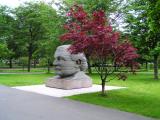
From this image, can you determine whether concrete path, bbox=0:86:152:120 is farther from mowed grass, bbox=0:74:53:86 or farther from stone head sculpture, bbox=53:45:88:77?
mowed grass, bbox=0:74:53:86

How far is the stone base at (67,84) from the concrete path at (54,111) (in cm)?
365

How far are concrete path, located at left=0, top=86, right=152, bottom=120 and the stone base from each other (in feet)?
12.0

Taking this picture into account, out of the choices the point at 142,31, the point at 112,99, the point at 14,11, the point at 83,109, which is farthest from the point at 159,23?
the point at 14,11

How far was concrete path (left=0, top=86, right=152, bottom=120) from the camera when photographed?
8.03 metres

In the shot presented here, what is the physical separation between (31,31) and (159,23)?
105 ft

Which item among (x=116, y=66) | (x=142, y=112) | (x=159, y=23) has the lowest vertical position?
(x=142, y=112)

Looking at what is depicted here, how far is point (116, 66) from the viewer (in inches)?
504

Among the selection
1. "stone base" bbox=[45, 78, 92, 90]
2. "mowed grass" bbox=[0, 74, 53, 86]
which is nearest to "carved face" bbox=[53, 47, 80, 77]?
"stone base" bbox=[45, 78, 92, 90]

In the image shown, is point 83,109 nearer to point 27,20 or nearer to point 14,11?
point 27,20

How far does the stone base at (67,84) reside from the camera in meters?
14.8

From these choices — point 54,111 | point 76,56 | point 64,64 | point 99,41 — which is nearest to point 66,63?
point 64,64

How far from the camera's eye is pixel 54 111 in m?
8.88

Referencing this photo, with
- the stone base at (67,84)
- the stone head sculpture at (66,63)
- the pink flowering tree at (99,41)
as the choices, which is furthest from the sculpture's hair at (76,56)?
the pink flowering tree at (99,41)

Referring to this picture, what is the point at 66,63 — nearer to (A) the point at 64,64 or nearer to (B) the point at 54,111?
(A) the point at 64,64
